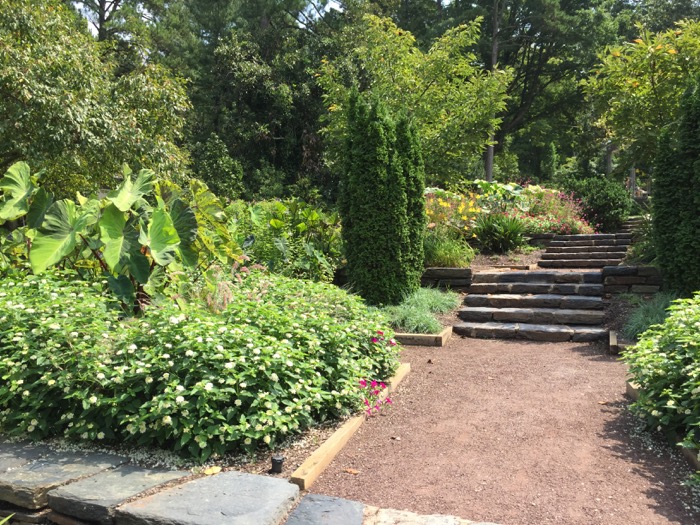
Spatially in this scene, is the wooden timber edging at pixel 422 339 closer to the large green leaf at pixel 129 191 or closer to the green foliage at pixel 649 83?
the large green leaf at pixel 129 191

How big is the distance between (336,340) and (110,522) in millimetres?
1896

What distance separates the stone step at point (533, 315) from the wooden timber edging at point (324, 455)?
3.66 m

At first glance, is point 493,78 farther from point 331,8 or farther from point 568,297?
point 331,8

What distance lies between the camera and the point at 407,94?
11.0 m

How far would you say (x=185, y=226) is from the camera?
14.8 feet

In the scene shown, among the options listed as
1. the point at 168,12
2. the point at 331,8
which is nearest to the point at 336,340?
the point at 331,8

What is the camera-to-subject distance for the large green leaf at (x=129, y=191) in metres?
4.13

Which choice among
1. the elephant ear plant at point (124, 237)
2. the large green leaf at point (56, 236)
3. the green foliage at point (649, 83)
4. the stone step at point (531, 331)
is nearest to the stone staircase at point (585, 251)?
the green foliage at point (649, 83)

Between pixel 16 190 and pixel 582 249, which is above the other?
pixel 16 190

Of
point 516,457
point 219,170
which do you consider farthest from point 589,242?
point 219,170

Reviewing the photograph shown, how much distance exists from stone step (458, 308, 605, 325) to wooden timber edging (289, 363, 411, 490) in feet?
12.0

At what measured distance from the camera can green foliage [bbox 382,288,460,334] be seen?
645cm

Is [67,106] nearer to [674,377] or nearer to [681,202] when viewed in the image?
[674,377]

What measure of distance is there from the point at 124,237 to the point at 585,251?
887 cm
